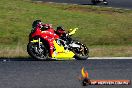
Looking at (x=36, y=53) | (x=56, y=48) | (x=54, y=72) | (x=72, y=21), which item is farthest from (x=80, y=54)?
(x=72, y=21)

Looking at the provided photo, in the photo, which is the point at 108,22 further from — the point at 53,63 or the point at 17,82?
the point at 17,82

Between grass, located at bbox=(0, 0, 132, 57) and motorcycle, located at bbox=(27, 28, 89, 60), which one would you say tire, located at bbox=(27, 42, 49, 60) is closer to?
motorcycle, located at bbox=(27, 28, 89, 60)

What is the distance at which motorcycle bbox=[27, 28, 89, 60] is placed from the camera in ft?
54.7

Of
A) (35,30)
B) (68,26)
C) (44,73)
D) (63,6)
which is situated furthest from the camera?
(63,6)

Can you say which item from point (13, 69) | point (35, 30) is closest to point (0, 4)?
point (35, 30)

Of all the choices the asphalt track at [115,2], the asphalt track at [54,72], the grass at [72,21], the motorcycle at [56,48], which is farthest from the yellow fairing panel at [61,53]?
the asphalt track at [115,2]

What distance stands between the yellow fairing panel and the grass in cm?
602

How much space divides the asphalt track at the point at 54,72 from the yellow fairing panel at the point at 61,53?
0.68 meters

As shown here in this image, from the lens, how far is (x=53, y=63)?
15586 mm

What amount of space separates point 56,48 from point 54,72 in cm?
320

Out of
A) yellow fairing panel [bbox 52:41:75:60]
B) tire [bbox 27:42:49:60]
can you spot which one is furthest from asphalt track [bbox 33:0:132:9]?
tire [bbox 27:42:49:60]

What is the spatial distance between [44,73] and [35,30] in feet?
11.5

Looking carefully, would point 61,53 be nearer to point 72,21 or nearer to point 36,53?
point 36,53

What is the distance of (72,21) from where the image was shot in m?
31.6
